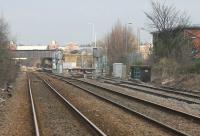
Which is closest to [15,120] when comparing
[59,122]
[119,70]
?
[59,122]

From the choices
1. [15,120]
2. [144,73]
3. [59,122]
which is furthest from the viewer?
[144,73]

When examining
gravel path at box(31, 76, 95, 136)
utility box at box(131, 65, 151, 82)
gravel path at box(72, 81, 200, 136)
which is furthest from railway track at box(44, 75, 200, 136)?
utility box at box(131, 65, 151, 82)

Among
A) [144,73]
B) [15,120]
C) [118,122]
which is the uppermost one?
[144,73]

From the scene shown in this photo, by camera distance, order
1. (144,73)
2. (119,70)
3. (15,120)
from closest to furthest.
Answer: (15,120)
(144,73)
(119,70)

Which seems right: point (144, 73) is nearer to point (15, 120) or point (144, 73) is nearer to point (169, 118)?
point (169, 118)

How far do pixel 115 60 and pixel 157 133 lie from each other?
76410 mm

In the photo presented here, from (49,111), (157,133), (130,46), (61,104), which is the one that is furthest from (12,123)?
(130,46)

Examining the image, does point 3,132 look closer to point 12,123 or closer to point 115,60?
point 12,123

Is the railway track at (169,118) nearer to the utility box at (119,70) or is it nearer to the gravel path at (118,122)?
the gravel path at (118,122)

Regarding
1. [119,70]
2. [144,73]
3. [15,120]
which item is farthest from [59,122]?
[119,70]

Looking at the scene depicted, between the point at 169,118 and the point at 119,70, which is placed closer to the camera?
the point at 169,118

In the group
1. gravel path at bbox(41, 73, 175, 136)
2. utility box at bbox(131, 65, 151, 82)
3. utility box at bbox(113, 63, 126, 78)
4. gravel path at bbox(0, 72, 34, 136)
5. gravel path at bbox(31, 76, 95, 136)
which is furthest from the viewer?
utility box at bbox(113, 63, 126, 78)

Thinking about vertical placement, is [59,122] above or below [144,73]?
below

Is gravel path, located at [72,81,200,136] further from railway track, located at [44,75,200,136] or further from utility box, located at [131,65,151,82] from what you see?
utility box, located at [131,65,151,82]
